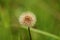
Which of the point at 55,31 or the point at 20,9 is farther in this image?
the point at 20,9

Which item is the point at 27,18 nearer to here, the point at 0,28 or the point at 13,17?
the point at 0,28

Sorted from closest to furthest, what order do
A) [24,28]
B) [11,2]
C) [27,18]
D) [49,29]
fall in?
[27,18], [24,28], [49,29], [11,2]

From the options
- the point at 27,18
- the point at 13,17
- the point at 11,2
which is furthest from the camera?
the point at 11,2

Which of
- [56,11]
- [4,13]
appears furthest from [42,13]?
[4,13]

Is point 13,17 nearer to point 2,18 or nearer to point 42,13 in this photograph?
point 2,18

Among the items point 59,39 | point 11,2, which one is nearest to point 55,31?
point 59,39

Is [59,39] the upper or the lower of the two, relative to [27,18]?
lower
